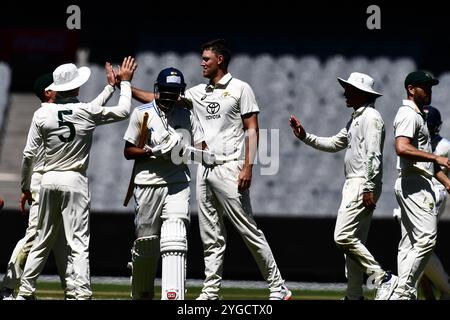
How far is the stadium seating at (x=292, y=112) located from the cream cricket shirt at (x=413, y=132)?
6.39m

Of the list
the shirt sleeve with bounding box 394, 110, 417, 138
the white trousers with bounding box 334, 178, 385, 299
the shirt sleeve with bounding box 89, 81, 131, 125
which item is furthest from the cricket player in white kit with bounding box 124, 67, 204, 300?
the shirt sleeve with bounding box 394, 110, 417, 138

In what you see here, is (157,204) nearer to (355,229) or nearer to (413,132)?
(355,229)

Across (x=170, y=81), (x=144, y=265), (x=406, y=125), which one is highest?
(x=170, y=81)

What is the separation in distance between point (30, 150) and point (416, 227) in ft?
10.6

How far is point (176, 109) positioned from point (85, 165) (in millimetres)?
878

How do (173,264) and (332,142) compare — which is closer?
(173,264)

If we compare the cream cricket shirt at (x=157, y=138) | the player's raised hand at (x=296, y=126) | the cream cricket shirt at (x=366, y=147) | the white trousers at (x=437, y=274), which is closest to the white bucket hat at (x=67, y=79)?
the cream cricket shirt at (x=157, y=138)

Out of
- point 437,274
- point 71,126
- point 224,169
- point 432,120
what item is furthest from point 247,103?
point 437,274

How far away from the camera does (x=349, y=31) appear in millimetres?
16531

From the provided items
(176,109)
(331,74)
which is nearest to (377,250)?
(331,74)

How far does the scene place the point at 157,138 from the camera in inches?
374

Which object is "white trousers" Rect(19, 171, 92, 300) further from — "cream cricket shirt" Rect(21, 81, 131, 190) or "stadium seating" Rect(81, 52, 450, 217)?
"stadium seating" Rect(81, 52, 450, 217)

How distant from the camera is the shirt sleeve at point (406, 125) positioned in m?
9.45
